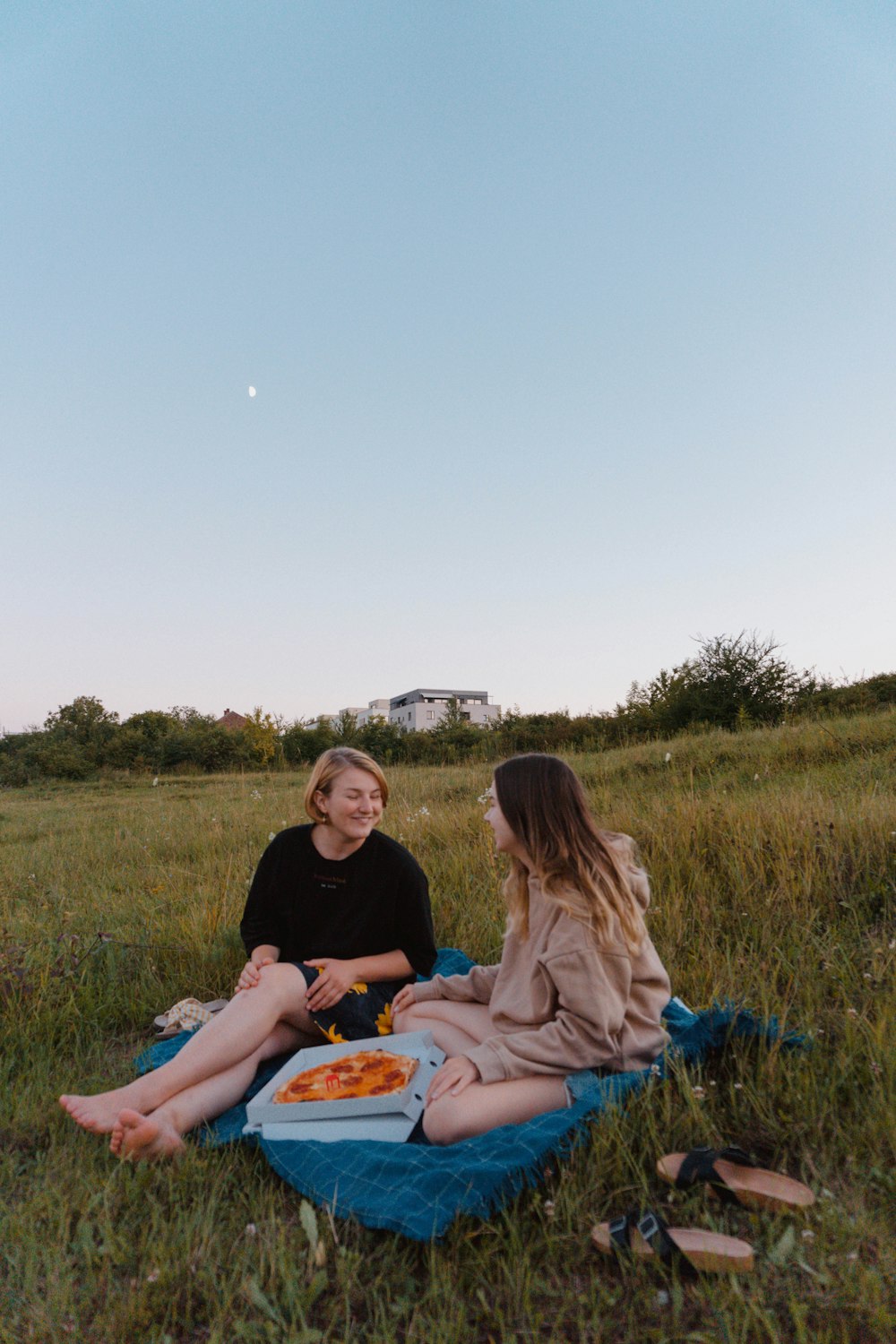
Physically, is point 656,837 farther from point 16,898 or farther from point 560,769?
point 16,898

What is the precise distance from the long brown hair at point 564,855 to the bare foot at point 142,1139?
1.35 metres

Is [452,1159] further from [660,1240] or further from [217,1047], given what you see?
[217,1047]

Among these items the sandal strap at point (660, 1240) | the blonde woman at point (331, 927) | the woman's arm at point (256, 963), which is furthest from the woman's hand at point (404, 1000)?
the sandal strap at point (660, 1240)

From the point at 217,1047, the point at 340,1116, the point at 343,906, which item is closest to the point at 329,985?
the point at 343,906

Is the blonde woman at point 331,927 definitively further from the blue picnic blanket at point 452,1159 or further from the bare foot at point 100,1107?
the blue picnic blanket at point 452,1159

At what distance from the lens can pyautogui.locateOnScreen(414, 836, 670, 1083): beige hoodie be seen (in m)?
2.69

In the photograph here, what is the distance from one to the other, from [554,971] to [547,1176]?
1.89 feet

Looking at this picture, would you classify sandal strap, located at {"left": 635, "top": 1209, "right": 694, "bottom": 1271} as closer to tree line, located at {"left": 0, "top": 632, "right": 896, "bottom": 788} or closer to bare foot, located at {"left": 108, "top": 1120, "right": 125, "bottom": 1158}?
bare foot, located at {"left": 108, "top": 1120, "right": 125, "bottom": 1158}

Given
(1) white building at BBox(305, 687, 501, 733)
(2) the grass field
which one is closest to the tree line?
(2) the grass field

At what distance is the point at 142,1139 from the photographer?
2682 mm

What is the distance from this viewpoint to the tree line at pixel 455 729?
1869cm

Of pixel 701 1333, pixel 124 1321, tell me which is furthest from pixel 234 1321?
pixel 701 1333

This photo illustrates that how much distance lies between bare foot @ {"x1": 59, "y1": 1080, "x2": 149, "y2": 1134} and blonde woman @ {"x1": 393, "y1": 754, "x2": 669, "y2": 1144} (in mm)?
1043

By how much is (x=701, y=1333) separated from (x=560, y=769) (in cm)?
160
